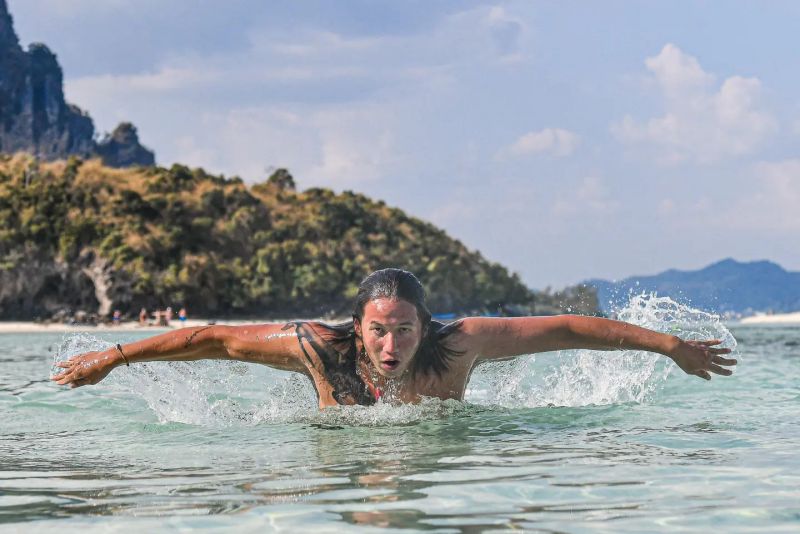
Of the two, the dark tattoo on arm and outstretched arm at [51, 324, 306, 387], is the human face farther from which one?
outstretched arm at [51, 324, 306, 387]

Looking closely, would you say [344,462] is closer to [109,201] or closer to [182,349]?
[182,349]

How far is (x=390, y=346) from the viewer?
6176 millimetres

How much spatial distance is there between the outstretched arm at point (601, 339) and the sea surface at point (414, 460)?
488mm

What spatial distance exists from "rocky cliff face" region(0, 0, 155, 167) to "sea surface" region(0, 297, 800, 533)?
17334cm

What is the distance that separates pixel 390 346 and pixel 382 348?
13 cm

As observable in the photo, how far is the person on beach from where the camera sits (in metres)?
6.31

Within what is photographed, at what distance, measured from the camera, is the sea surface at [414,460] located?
388 cm

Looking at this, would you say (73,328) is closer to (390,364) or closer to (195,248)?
(195,248)

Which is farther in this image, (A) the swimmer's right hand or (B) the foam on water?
(B) the foam on water

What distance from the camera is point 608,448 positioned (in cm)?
572

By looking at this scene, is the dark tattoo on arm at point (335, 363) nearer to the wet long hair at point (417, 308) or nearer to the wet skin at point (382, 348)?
the wet skin at point (382, 348)

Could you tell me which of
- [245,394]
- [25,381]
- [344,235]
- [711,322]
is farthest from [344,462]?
[344,235]

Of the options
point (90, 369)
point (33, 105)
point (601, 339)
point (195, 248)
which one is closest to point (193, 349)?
point (90, 369)

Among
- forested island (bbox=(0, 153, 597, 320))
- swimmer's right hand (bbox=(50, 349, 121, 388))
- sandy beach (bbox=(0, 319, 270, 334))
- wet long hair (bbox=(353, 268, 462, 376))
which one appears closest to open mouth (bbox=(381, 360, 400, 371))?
wet long hair (bbox=(353, 268, 462, 376))
